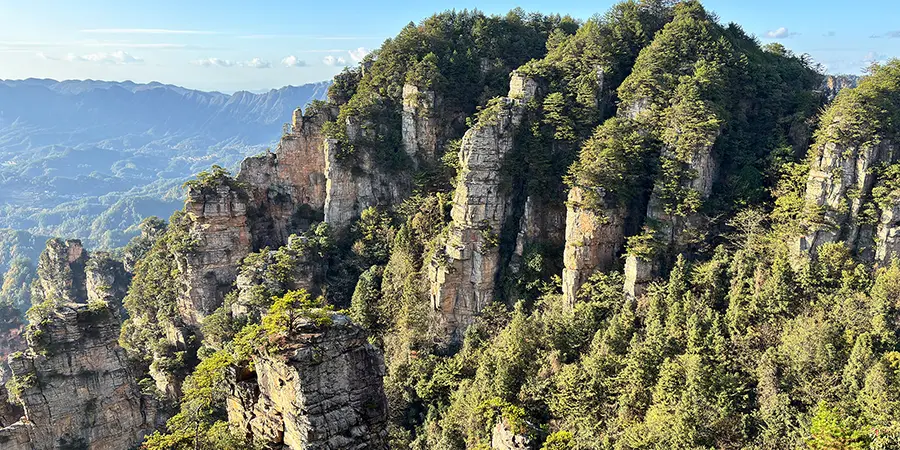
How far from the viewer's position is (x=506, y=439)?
2356 centimetres

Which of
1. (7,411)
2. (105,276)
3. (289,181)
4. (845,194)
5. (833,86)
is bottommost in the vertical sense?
(7,411)

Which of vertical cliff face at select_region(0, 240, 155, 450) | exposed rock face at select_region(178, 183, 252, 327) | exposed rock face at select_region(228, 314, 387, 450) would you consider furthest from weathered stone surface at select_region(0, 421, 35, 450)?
exposed rock face at select_region(228, 314, 387, 450)

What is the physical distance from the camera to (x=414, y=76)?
3941cm

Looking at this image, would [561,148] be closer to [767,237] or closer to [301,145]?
[767,237]

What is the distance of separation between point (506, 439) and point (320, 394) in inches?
458

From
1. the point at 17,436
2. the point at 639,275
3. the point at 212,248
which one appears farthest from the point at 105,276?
the point at 639,275

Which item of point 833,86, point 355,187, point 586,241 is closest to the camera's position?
point 586,241

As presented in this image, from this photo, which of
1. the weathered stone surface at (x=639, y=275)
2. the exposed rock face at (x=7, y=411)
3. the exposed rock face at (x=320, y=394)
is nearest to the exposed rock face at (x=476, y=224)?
→ the weathered stone surface at (x=639, y=275)

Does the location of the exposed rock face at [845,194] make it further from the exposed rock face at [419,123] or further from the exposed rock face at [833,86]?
the exposed rock face at [419,123]

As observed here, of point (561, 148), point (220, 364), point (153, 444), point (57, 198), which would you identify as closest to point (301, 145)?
point (561, 148)

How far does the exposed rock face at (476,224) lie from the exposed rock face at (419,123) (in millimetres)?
6786

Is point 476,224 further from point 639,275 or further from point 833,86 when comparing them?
point 833,86

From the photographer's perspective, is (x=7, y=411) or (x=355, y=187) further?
(x=355, y=187)

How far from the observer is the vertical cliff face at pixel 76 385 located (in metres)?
26.4
